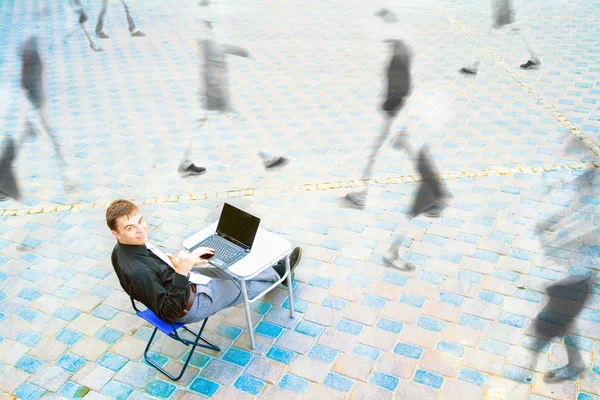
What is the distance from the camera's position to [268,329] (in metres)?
4.29

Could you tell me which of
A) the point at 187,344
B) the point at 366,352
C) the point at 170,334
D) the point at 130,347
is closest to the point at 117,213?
the point at 170,334

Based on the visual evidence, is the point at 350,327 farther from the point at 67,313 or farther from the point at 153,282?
the point at 67,313

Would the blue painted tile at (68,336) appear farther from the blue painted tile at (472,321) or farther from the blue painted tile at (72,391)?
the blue painted tile at (472,321)

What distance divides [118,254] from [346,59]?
6.41m

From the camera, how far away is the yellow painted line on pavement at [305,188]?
5879 millimetres

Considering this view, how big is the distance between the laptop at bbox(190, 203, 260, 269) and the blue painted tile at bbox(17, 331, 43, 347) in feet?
A: 4.59

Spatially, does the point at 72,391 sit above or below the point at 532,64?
above

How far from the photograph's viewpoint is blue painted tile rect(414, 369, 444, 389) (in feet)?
12.5

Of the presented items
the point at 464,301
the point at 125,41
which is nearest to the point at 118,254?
the point at 464,301

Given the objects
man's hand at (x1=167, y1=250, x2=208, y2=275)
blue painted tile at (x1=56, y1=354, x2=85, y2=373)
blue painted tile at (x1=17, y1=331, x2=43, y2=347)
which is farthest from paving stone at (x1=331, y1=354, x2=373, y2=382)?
blue painted tile at (x1=17, y1=331, x2=43, y2=347)

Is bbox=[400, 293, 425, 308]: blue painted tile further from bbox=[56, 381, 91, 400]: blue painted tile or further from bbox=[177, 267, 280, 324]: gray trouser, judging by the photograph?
bbox=[56, 381, 91, 400]: blue painted tile

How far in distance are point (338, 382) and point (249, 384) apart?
57 cm

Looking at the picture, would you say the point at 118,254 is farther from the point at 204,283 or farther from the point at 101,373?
the point at 101,373

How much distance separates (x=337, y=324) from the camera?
4.31 m
